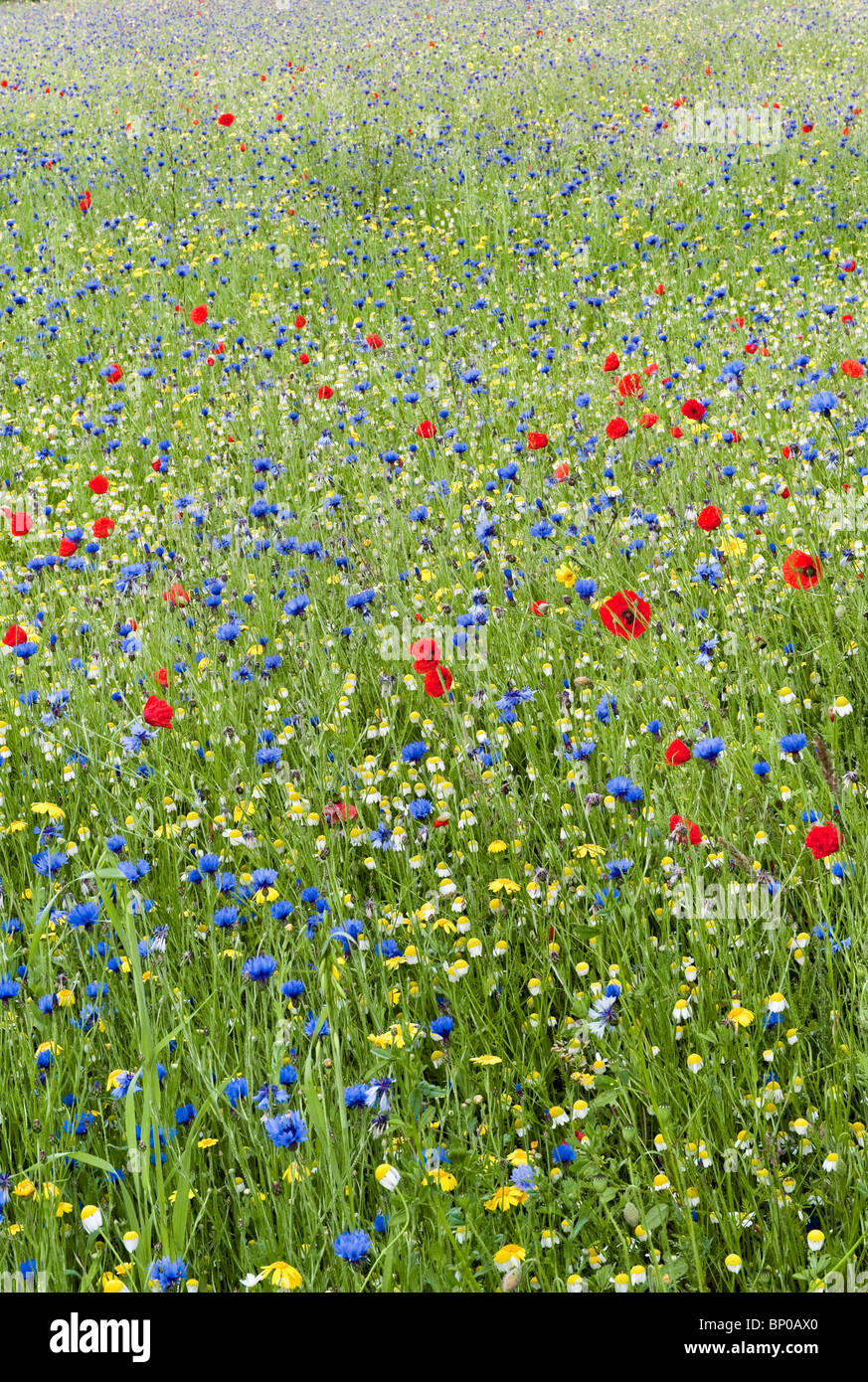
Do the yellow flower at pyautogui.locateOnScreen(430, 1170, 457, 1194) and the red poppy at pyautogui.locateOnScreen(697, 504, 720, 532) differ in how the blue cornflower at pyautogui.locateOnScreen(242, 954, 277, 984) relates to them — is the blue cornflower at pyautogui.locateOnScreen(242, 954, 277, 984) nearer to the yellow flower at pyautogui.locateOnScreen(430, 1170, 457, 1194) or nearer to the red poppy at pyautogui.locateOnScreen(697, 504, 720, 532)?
the yellow flower at pyautogui.locateOnScreen(430, 1170, 457, 1194)

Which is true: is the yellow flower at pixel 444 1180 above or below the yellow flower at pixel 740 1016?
below

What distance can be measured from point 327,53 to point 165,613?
14929 millimetres

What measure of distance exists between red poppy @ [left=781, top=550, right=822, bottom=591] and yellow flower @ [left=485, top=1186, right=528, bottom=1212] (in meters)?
1.80

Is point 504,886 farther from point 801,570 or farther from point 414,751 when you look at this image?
point 801,570

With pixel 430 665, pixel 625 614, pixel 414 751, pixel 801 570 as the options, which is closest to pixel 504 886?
pixel 414 751

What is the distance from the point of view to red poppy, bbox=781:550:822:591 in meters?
2.86

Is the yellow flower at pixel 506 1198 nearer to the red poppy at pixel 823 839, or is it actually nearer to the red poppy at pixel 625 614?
the red poppy at pixel 823 839

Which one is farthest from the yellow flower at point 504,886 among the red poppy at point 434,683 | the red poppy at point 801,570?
the red poppy at point 801,570

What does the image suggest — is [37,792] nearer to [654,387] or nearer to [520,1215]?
[520,1215]

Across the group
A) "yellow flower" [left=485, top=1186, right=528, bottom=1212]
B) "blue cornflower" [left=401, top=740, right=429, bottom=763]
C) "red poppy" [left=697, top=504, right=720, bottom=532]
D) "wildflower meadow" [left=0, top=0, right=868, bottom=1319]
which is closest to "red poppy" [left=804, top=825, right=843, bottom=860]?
"wildflower meadow" [left=0, top=0, right=868, bottom=1319]

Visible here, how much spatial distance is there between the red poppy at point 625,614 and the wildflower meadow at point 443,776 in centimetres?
4

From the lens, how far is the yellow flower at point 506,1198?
1.65m
